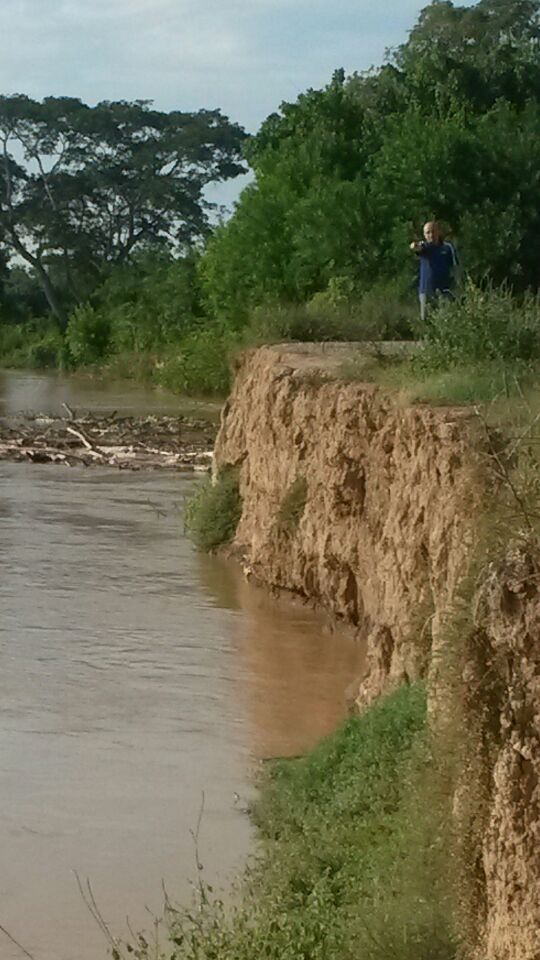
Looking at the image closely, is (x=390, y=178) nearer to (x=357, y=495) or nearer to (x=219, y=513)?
(x=219, y=513)

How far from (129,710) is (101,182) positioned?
65.7m

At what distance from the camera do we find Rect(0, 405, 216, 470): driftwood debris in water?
2808 centimetres

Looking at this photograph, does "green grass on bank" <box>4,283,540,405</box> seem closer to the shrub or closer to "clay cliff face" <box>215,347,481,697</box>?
"clay cliff face" <box>215,347,481,697</box>

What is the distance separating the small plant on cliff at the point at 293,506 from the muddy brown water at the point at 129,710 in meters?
0.69

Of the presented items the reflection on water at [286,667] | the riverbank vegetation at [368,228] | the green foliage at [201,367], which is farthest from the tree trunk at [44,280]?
the reflection on water at [286,667]

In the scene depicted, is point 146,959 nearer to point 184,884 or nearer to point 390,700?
point 184,884

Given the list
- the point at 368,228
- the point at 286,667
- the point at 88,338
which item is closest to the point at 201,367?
the point at 368,228

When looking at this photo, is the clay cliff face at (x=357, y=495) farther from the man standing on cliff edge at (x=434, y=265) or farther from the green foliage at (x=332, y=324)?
the man standing on cliff edge at (x=434, y=265)

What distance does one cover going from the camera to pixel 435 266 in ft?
59.3

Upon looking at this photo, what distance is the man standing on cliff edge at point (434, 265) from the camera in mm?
17828

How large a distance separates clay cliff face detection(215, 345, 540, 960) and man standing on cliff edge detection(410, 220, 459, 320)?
1.10 meters

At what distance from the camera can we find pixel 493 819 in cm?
609

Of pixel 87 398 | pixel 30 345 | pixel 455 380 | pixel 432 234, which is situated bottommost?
pixel 87 398

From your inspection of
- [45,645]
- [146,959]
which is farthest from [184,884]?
[45,645]
